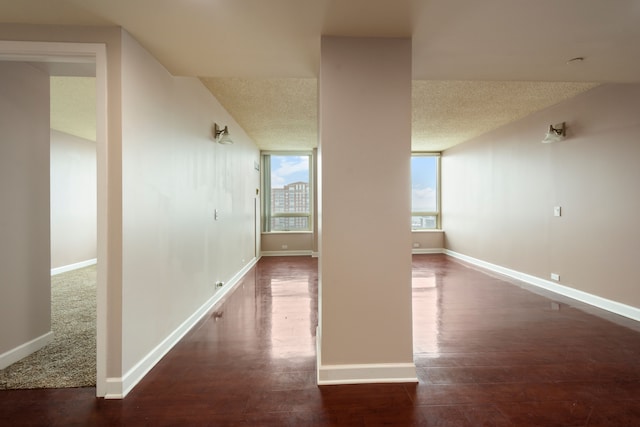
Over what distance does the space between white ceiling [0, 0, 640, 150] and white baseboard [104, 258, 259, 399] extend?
2313mm

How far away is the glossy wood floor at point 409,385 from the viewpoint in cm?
168

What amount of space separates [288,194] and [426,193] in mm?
3775

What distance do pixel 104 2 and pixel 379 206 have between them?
2073 mm

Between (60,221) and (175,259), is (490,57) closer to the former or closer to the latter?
(175,259)

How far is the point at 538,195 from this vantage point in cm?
444

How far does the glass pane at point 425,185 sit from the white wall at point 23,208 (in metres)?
7.35

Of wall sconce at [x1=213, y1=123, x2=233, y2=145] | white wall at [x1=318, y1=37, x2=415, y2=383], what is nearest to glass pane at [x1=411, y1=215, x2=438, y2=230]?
wall sconce at [x1=213, y1=123, x2=233, y2=145]

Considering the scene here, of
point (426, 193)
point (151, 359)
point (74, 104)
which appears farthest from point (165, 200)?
point (426, 193)

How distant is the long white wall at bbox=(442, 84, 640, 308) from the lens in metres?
3.23

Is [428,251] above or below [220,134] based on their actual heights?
below

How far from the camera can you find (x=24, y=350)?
7.48 ft

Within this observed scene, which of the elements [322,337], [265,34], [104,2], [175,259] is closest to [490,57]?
[265,34]

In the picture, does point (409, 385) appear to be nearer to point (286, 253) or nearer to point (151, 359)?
point (151, 359)

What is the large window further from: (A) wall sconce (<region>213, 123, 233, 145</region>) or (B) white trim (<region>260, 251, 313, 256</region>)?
(A) wall sconce (<region>213, 123, 233, 145</region>)
